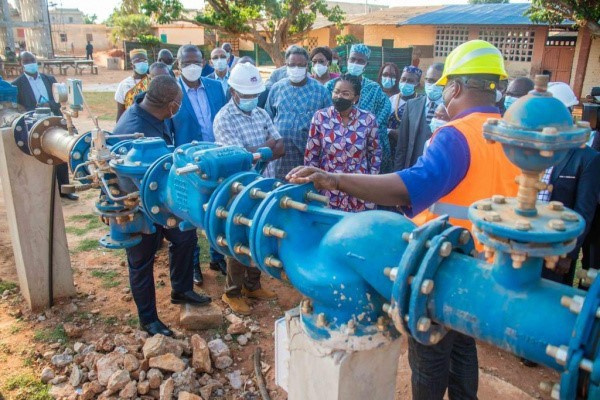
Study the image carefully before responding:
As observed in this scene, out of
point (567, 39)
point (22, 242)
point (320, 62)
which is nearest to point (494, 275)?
point (22, 242)

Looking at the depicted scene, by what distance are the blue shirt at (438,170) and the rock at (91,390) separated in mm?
1987

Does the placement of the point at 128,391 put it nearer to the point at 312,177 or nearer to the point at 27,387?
the point at 27,387

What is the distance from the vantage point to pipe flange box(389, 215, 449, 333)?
1.04m

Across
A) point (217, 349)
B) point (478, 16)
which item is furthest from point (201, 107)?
→ point (478, 16)

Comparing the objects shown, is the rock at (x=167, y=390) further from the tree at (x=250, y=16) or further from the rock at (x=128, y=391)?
the tree at (x=250, y=16)

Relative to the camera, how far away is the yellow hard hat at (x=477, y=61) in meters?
1.95

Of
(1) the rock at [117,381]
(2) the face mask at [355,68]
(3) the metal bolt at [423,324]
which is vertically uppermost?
(2) the face mask at [355,68]

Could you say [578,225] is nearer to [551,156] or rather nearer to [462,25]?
[551,156]

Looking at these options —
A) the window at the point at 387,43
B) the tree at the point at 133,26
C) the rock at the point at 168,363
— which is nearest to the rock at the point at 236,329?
the rock at the point at 168,363

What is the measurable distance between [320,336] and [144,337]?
221cm

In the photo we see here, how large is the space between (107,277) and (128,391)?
6.05 feet

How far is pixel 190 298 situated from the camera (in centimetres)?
364

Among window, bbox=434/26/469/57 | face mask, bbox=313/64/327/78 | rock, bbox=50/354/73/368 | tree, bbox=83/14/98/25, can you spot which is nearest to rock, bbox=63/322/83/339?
rock, bbox=50/354/73/368

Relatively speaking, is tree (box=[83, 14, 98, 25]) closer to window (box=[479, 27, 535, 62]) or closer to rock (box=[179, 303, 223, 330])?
window (box=[479, 27, 535, 62])
